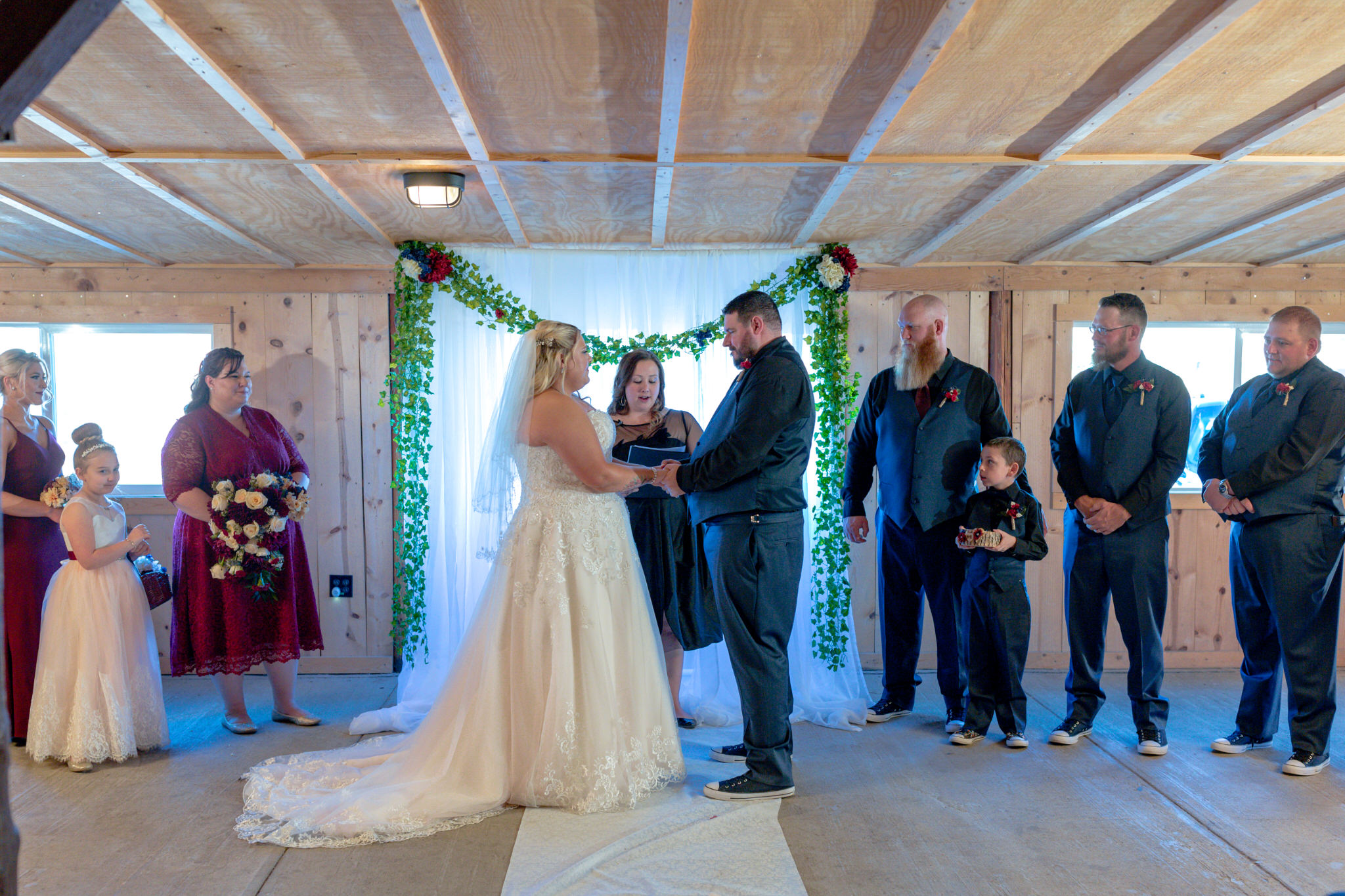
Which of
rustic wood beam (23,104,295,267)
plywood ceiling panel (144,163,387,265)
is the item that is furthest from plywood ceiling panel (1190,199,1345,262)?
rustic wood beam (23,104,295,267)

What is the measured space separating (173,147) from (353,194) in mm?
737

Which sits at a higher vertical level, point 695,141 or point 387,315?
point 695,141

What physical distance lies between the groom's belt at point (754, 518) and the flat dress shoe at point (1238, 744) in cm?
204

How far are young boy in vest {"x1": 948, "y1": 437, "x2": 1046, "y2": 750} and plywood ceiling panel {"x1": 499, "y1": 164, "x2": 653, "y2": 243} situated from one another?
1807 millimetres

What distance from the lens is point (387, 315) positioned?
501 centimetres

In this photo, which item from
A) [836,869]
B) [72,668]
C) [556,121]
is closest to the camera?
[836,869]

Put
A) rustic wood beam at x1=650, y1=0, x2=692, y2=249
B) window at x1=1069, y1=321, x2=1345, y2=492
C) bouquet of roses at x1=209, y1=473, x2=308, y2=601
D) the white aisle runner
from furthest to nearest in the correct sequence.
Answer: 1. window at x1=1069, y1=321, x2=1345, y2=492
2. bouquet of roses at x1=209, y1=473, x2=308, y2=601
3. the white aisle runner
4. rustic wood beam at x1=650, y1=0, x2=692, y2=249

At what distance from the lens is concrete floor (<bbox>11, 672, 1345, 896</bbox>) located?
8.43 feet

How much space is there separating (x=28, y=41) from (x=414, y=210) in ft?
8.05

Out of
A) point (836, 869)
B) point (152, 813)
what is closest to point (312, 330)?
point (152, 813)

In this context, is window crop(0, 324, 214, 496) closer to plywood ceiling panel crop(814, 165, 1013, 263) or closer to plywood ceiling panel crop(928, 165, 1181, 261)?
plywood ceiling panel crop(814, 165, 1013, 263)

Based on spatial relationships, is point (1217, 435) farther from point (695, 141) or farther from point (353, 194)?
point (353, 194)

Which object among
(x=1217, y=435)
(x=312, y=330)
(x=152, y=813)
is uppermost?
(x=312, y=330)

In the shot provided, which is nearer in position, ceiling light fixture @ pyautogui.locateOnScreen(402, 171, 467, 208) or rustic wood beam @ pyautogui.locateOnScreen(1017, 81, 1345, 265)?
rustic wood beam @ pyautogui.locateOnScreen(1017, 81, 1345, 265)
